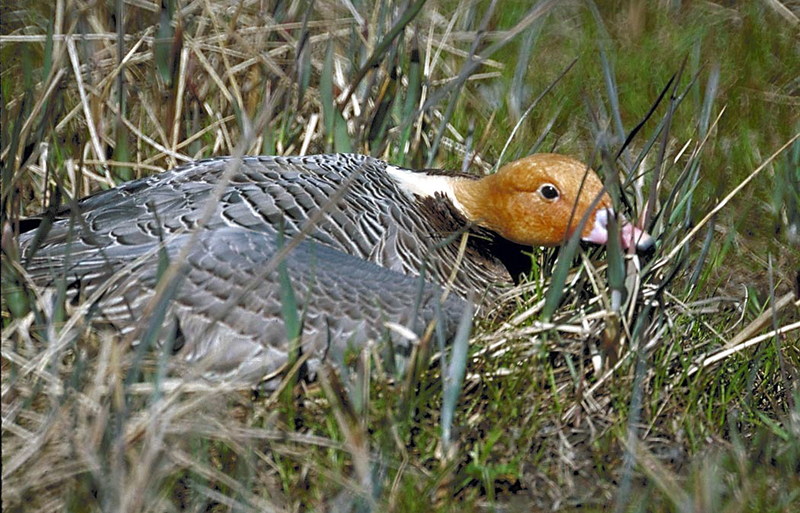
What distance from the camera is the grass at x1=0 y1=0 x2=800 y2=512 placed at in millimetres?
2533

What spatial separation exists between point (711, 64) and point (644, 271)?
2.35 meters

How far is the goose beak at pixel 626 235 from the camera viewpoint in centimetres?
335

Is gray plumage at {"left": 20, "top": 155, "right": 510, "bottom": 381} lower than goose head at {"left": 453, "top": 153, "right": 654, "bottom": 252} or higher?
lower

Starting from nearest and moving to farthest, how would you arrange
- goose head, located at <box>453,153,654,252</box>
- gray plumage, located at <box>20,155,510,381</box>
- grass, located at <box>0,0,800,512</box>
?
1. grass, located at <box>0,0,800,512</box>
2. gray plumage, located at <box>20,155,510,381</box>
3. goose head, located at <box>453,153,654,252</box>

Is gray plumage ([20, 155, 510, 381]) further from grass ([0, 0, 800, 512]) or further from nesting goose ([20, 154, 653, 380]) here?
grass ([0, 0, 800, 512])

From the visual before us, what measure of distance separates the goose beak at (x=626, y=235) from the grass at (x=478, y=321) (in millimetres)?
64

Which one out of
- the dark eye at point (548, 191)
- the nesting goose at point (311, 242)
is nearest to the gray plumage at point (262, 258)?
the nesting goose at point (311, 242)

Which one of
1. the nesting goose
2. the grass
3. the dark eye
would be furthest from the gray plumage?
the dark eye

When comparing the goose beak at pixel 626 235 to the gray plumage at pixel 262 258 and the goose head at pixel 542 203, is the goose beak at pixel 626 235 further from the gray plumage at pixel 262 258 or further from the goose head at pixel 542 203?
the gray plumage at pixel 262 258

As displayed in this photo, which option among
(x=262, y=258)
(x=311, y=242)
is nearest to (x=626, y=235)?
(x=311, y=242)

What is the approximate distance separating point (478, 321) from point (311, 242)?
0.60m

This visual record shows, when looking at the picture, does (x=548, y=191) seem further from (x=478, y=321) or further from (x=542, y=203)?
(x=478, y=321)

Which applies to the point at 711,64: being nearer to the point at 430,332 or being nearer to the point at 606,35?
the point at 606,35

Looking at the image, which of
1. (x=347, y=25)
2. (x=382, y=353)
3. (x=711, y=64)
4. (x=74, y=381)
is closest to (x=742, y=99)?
(x=711, y=64)
